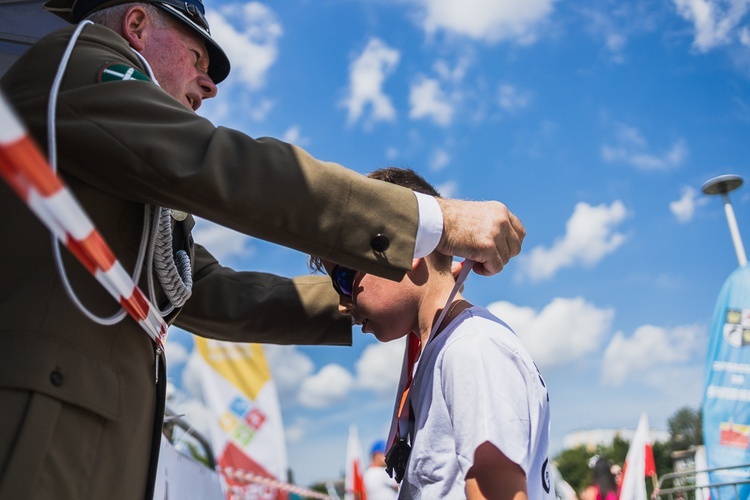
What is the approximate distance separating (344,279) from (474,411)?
0.79m

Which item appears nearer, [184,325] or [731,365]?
[184,325]

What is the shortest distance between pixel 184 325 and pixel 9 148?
2.20 m

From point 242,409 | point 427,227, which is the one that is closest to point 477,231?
point 427,227

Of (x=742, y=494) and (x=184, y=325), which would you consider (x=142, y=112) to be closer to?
(x=184, y=325)

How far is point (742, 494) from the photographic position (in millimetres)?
5461

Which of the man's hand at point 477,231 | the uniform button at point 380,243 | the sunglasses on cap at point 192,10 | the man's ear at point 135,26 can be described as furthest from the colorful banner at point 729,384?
the man's ear at point 135,26

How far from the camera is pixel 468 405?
1.81 m

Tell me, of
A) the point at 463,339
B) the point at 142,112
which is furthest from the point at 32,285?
the point at 463,339

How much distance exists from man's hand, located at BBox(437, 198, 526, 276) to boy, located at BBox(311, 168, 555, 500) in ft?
0.72

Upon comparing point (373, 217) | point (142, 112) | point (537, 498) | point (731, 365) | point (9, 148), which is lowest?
point (537, 498)

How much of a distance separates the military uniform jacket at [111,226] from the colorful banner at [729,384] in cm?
526

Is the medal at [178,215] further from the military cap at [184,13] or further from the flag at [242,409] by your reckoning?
the flag at [242,409]

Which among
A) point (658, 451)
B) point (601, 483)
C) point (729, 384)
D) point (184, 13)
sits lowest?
point (601, 483)

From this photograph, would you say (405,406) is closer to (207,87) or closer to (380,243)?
(380,243)
